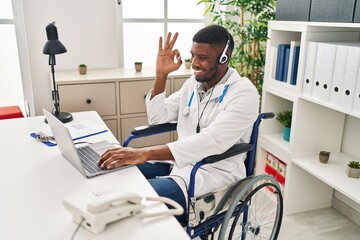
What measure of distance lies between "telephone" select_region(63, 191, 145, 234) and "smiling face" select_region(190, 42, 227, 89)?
2.89 ft

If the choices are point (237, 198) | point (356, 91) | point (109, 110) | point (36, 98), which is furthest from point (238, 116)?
point (36, 98)

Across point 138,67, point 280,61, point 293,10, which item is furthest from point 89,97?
point 293,10

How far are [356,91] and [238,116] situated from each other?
0.71 m

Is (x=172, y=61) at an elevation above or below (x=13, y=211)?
above

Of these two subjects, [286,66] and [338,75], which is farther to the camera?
[286,66]

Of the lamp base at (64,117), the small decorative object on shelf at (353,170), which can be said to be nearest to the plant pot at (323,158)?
the small decorative object on shelf at (353,170)

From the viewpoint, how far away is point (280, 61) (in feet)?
7.88

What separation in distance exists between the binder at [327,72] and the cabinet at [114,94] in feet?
3.72

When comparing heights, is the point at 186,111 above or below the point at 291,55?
below

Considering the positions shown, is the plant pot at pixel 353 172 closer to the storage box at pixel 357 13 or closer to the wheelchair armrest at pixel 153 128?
the storage box at pixel 357 13

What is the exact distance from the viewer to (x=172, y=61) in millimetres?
1896

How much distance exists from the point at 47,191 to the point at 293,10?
1.83 m

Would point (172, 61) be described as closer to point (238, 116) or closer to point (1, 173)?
point (238, 116)

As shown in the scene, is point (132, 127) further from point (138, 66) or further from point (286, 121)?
point (286, 121)
